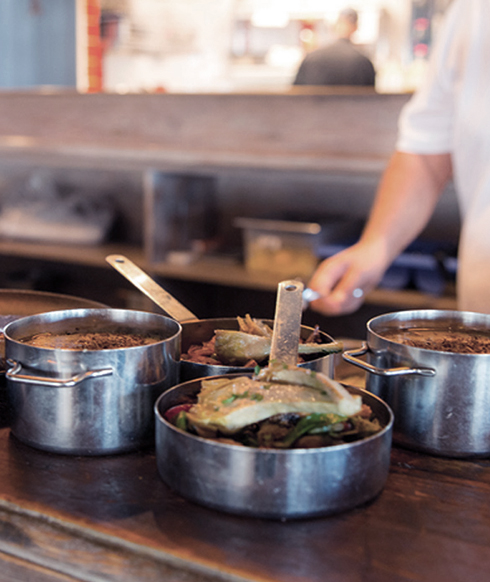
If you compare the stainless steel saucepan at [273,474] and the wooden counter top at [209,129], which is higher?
the wooden counter top at [209,129]

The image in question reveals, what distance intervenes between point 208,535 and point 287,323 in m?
0.27

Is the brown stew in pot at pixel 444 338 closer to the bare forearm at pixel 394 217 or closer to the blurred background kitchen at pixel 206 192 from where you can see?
the bare forearm at pixel 394 217

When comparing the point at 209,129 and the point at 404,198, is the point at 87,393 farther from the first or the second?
the point at 209,129

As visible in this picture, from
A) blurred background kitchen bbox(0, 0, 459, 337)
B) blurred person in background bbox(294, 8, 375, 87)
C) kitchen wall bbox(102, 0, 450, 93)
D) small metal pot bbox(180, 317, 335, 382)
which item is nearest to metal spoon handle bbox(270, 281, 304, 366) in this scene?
small metal pot bbox(180, 317, 335, 382)

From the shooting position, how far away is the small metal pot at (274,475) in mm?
616

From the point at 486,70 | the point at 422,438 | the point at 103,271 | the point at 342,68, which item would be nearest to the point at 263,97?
the point at 342,68

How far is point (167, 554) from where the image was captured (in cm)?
59

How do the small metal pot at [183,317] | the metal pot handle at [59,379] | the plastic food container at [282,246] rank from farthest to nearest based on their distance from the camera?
1. the plastic food container at [282,246]
2. the small metal pot at [183,317]
3. the metal pot handle at [59,379]

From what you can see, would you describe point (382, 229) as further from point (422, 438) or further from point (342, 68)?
point (342, 68)

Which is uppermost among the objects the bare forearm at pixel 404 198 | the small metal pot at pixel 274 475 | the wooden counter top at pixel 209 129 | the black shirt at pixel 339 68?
the black shirt at pixel 339 68

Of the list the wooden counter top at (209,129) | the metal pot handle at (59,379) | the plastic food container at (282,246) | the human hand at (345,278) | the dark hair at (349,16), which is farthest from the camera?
the dark hair at (349,16)

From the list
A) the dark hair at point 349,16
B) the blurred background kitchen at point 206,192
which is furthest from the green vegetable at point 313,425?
the dark hair at point 349,16

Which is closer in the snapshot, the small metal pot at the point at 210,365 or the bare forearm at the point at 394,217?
the small metal pot at the point at 210,365

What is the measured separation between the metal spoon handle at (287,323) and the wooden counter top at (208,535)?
18cm
